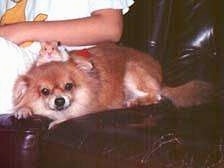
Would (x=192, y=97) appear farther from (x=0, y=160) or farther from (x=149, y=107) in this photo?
(x=0, y=160)

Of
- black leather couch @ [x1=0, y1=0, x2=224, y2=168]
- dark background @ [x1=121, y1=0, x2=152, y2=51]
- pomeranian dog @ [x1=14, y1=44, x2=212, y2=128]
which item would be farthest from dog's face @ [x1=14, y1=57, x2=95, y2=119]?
dark background @ [x1=121, y1=0, x2=152, y2=51]

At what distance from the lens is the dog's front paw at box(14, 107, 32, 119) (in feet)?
4.70

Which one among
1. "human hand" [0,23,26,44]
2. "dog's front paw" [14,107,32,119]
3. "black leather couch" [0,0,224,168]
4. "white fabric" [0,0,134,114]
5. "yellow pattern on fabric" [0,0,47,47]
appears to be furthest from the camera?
"yellow pattern on fabric" [0,0,47,47]

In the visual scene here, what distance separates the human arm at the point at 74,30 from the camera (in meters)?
1.66

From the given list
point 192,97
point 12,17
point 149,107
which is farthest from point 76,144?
point 12,17

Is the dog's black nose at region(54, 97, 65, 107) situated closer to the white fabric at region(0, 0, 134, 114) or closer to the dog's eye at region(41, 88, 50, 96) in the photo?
the dog's eye at region(41, 88, 50, 96)

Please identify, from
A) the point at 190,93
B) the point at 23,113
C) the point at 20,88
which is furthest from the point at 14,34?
the point at 190,93

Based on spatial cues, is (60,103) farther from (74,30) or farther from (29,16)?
(29,16)

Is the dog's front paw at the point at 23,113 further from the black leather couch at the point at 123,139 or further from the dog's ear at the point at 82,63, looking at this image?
the dog's ear at the point at 82,63

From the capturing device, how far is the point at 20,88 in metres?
1.62

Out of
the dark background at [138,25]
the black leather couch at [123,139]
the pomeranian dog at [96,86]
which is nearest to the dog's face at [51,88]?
the pomeranian dog at [96,86]

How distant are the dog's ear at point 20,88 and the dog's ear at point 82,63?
18 cm

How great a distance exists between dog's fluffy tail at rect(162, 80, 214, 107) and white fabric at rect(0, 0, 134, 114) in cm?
36

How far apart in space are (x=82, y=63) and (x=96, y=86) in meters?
0.10
